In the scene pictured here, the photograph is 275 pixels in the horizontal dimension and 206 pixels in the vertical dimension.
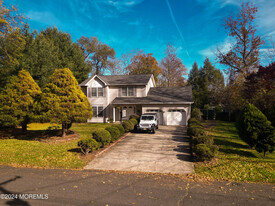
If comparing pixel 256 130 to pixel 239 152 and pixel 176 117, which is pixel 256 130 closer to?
pixel 239 152

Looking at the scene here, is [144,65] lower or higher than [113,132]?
higher

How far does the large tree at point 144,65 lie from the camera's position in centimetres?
4359

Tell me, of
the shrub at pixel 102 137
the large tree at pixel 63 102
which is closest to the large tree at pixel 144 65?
the large tree at pixel 63 102

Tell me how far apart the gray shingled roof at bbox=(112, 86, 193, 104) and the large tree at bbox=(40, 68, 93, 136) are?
998 centimetres

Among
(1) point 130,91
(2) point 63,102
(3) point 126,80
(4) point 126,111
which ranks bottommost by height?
(4) point 126,111

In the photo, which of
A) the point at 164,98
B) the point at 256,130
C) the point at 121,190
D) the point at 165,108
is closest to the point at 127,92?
the point at 164,98

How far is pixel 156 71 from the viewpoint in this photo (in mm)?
43656

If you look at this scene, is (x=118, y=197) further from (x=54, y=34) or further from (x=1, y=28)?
(x=54, y=34)

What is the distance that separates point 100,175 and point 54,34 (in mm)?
37427

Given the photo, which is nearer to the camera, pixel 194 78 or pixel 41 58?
pixel 41 58

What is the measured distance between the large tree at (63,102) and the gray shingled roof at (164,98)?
998 cm

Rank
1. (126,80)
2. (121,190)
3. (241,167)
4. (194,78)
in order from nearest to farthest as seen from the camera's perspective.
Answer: (121,190) → (241,167) → (126,80) → (194,78)

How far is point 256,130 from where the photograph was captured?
9.83m

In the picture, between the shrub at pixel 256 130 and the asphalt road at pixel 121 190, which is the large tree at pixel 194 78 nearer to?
the shrub at pixel 256 130
